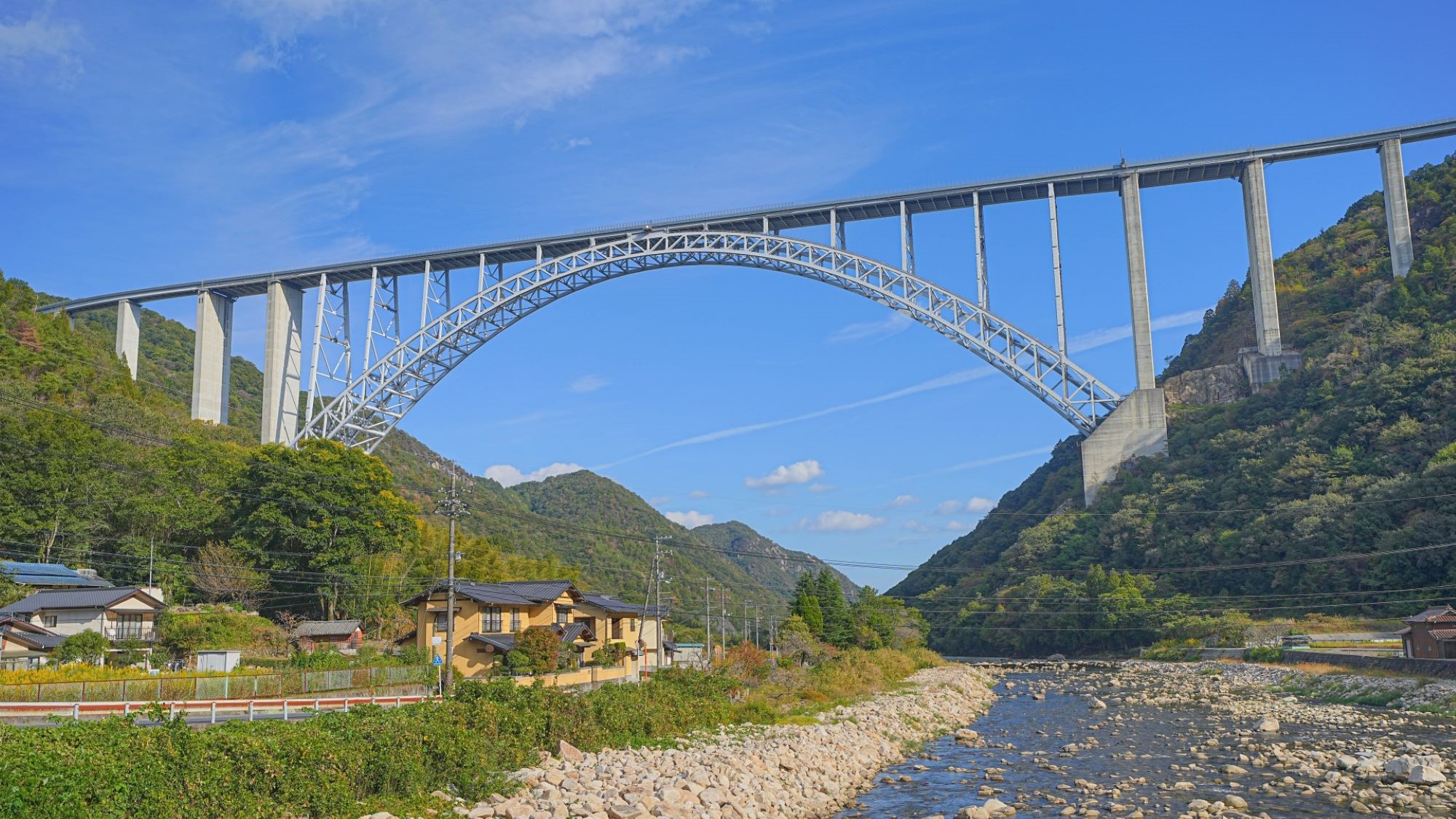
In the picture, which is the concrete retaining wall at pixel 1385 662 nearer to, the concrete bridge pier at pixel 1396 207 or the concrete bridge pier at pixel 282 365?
the concrete bridge pier at pixel 1396 207

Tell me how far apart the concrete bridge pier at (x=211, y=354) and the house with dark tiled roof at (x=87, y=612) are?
933 inches

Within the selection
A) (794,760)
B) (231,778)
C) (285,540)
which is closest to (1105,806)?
(794,760)

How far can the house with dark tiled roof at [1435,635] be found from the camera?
29.0 meters

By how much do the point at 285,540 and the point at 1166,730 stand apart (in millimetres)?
31303

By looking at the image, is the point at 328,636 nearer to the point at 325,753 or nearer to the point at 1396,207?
the point at 325,753

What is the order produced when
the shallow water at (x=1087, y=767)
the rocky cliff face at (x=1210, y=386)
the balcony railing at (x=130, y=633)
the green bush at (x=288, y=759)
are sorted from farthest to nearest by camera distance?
1. the rocky cliff face at (x=1210, y=386)
2. the balcony railing at (x=130, y=633)
3. the shallow water at (x=1087, y=767)
4. the green bush at (x=288, y=759)

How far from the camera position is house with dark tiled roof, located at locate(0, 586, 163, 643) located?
3120 centimetres

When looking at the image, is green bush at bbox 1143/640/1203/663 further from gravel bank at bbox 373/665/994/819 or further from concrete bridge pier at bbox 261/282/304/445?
concrete bridge pier at bbox 261/282/304/445

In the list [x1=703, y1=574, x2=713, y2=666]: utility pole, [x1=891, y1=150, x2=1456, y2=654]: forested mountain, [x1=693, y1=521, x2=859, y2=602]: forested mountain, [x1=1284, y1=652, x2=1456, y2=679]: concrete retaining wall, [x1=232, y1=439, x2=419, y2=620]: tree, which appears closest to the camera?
[x1=1284, y1=652, x2=1456, y2=679]: concrete retaining wall

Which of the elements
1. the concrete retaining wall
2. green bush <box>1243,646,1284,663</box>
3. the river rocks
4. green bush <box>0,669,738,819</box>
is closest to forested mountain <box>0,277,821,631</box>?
the river rocks

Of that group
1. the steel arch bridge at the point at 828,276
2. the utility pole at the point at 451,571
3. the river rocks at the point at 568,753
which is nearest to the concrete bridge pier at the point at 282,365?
the steel arch bridge at the point at 828,276

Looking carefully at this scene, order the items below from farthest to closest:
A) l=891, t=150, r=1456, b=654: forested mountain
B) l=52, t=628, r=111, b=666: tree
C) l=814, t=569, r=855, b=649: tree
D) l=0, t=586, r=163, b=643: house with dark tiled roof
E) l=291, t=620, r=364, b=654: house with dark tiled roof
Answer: l=814, t=569, r=855, b=649: tree
l=891, t=150, r=1456, b=654: forested mountain
l=291, t=620, r=364, b=654: house with dark tiled roof
l=0, t=586, r=163, b=643: house with dark tiled roof
l=52, t=628, r=111, b=666: tree

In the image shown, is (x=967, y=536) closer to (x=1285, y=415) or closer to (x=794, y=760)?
(x=1285, y=415)

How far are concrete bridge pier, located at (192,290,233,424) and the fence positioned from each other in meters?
35.8
